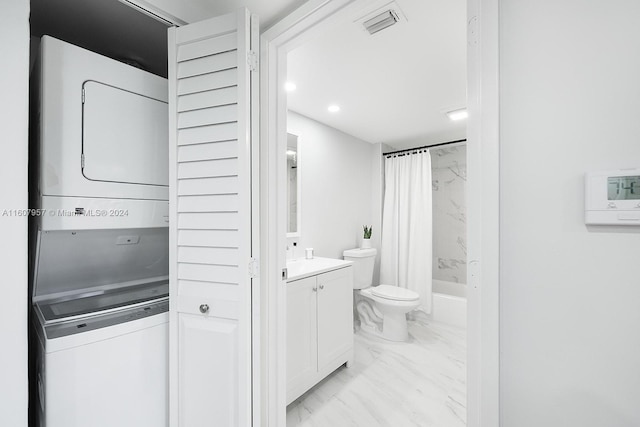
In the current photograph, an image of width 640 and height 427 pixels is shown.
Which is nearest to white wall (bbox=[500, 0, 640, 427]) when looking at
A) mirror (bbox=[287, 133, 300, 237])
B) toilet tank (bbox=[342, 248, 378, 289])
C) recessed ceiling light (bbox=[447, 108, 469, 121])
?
mirror (bbox=[287, 133, 300, 237])

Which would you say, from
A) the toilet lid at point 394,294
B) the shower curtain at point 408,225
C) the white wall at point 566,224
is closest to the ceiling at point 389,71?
the shower curtain at point 408,225

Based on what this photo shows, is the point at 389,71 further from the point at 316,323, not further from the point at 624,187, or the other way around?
the point at 316,323

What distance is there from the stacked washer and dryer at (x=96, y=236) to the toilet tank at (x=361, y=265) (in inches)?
78.6

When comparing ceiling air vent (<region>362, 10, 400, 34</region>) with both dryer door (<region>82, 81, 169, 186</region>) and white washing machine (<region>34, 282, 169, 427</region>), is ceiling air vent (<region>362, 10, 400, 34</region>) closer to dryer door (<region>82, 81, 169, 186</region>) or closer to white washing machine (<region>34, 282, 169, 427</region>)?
dryer door (<region>82, 81, 169, 186</region>)

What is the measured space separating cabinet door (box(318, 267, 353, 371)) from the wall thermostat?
1607 mm

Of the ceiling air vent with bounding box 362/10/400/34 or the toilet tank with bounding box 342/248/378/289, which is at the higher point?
the ceiling air vent with bounding box 362/10/400/34

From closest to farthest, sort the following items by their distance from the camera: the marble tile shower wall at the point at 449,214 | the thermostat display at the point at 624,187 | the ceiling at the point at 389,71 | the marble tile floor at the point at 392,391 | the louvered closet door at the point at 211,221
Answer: the thermostat display at the point at 624,187 → the louvered closet door at the point at 211,221 → the ceiling at the point at 389,71 → the marble tile floor at the point at 392,391 → the marble tile shower wall at the point at 449,214

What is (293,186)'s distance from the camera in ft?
8.51

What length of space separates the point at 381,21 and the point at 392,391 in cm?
243

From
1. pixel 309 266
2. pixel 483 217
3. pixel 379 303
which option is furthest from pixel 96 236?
pixel 379 303

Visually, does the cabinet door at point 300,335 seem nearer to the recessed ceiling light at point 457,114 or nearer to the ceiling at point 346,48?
the ceiling at point 346,48

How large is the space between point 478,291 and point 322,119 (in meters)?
2.48
